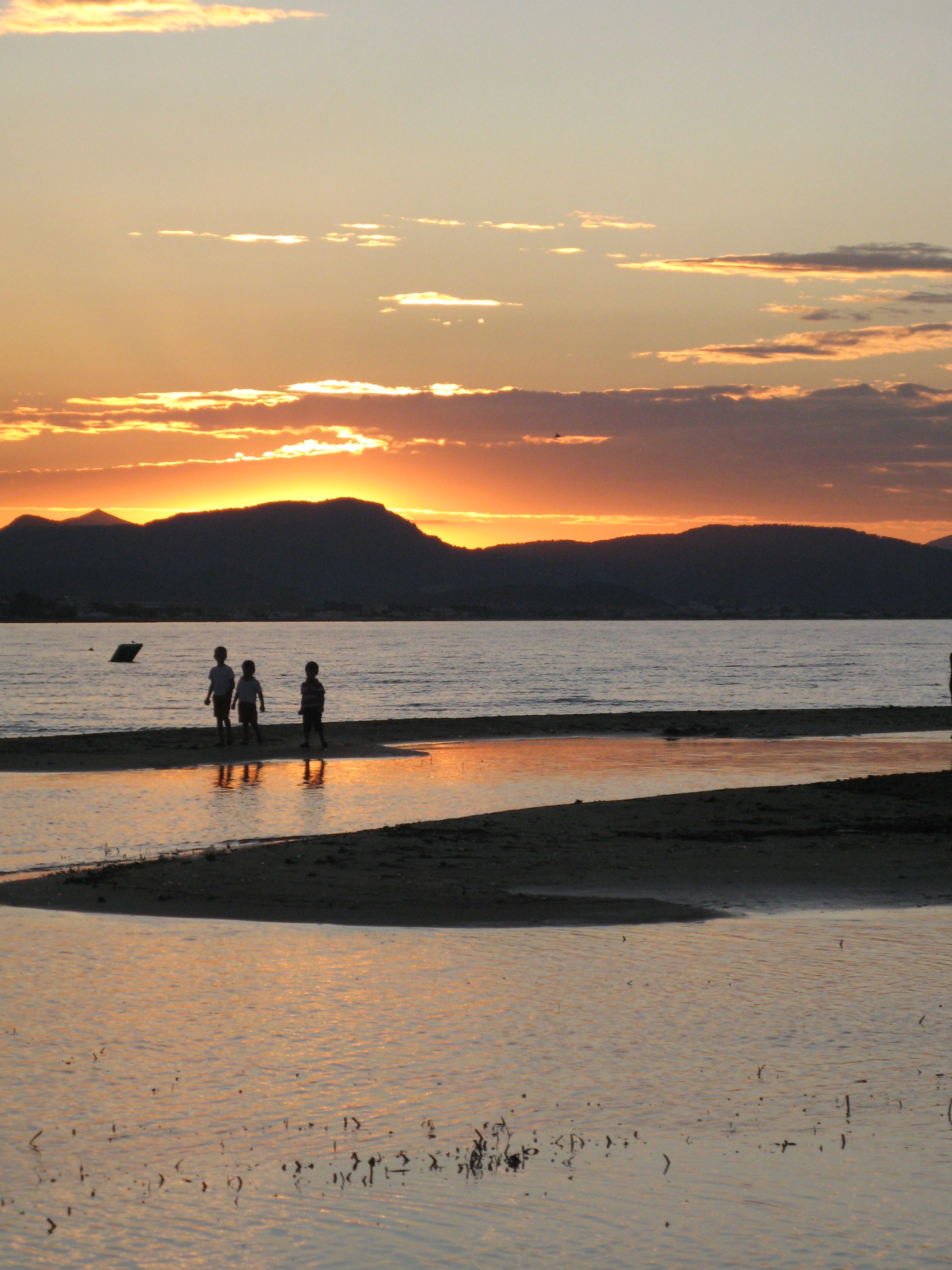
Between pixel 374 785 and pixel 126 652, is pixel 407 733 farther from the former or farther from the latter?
pixel 126 652

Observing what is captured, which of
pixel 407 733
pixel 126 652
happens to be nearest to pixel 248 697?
pixel 407 733

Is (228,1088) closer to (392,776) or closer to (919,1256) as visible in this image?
(919,1256)

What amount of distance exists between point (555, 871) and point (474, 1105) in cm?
752

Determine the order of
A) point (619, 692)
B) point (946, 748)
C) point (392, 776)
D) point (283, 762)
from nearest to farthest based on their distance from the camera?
point (392, 776) → point (283, 762) → point (946, 748) → point (619, 692)

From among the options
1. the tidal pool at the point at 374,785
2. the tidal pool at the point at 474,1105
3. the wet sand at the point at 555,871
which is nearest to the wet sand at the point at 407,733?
the tidal pool at the point at 374,785

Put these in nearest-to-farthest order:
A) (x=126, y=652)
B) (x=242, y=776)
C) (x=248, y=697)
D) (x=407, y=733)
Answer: (x=242, y=776) < (x=248, y=697) < (x=407, y=733) < (x=126, y=652)

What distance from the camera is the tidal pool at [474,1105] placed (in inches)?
220

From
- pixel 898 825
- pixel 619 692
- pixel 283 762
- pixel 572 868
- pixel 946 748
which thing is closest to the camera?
pixel 572 868

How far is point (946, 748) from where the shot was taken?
31.5 m

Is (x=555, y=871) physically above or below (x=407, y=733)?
above

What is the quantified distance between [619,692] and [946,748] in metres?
40.4

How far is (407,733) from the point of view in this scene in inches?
1421

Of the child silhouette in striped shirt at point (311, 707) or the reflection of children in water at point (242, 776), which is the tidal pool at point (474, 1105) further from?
the child silhouette in striped shirt at point (311, 707)

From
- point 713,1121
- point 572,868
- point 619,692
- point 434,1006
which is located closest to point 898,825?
point 572,868
